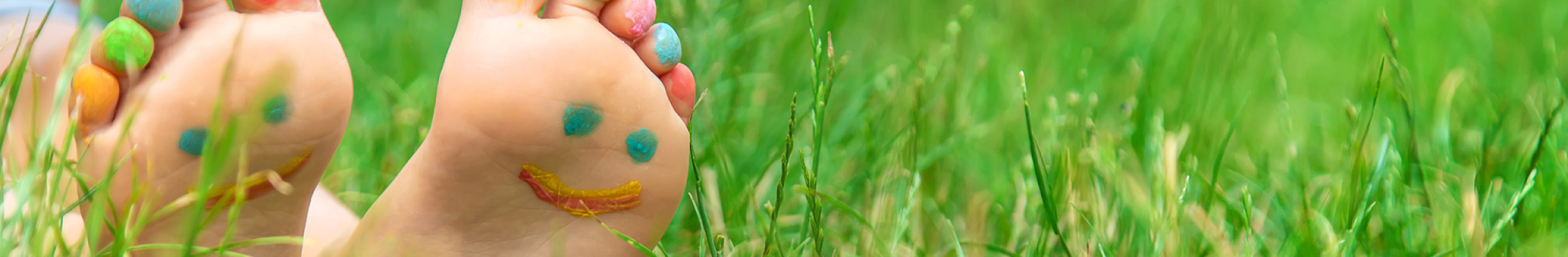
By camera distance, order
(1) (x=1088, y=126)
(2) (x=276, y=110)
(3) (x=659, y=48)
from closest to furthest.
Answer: (2) (x=276, y=110), (3) (x=659, y=48), (1) (x=1088, y=126)

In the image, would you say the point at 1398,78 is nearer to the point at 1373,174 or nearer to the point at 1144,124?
the point at 1373,174

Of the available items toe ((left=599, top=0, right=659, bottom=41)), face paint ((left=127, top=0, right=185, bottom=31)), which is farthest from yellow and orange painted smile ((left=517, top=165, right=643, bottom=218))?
face paint ((left=127, top=0, right=185, bottom=31))

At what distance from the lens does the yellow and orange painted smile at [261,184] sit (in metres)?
0.71

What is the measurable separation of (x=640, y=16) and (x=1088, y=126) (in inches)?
20.0

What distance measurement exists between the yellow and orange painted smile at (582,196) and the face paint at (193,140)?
0.19m

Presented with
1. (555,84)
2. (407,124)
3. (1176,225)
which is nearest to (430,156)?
(555,84)

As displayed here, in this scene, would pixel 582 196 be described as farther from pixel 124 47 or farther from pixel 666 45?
pixel 124 47

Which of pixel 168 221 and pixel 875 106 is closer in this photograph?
pixel 168 221

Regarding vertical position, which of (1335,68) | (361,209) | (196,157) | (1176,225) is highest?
(196,157)

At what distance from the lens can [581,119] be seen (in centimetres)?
73

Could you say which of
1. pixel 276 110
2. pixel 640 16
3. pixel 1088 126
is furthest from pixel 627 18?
pixel 1088 126

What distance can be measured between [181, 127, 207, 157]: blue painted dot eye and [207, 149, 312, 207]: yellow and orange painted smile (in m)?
0.03

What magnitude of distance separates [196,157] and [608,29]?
10.5 inches

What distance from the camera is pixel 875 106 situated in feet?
5.02
